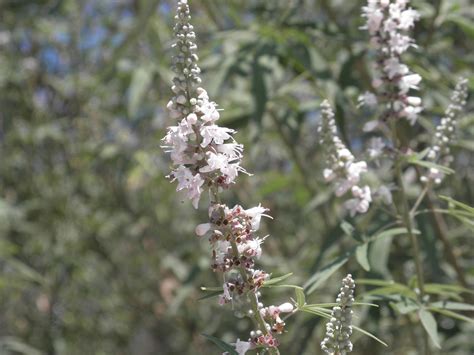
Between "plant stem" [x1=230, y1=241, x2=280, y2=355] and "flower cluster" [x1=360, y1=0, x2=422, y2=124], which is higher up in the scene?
"flower cluster" [x1=360, y1=0, x2=422, y2=124]

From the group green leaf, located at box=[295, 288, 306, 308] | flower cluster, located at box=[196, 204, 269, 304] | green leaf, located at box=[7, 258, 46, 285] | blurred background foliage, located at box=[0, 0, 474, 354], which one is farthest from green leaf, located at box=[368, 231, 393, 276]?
green leaf, located at box=[7, 258, 46, 285]

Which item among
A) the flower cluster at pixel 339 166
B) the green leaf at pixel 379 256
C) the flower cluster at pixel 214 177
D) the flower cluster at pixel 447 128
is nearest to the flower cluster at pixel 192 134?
the flower cluster at pixel 214 177

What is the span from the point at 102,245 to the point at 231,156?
12.9 ft

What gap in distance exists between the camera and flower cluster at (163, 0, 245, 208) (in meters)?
1.53

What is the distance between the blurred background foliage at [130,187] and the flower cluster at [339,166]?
1227 mm

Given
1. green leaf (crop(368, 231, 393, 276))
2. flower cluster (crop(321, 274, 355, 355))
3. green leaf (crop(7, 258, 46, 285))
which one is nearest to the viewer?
flower cluster (crop(321, 274, 355, 355))

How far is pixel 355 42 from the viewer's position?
3.10 metres

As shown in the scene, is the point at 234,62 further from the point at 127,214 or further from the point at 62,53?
the point at 62,53

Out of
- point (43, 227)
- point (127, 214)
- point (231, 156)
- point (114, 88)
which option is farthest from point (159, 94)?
point (231, 156)

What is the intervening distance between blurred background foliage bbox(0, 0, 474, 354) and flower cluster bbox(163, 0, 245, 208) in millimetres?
1786

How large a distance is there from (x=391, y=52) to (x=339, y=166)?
35cm

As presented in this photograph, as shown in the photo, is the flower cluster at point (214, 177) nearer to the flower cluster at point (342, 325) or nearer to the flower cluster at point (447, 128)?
the flower cluster at point (342, 325)

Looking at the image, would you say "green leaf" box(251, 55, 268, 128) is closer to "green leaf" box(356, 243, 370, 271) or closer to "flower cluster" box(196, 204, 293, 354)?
"green leaf" box(356, 243, 370, 271)

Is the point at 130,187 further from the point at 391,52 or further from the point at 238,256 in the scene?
the point at 238,256
